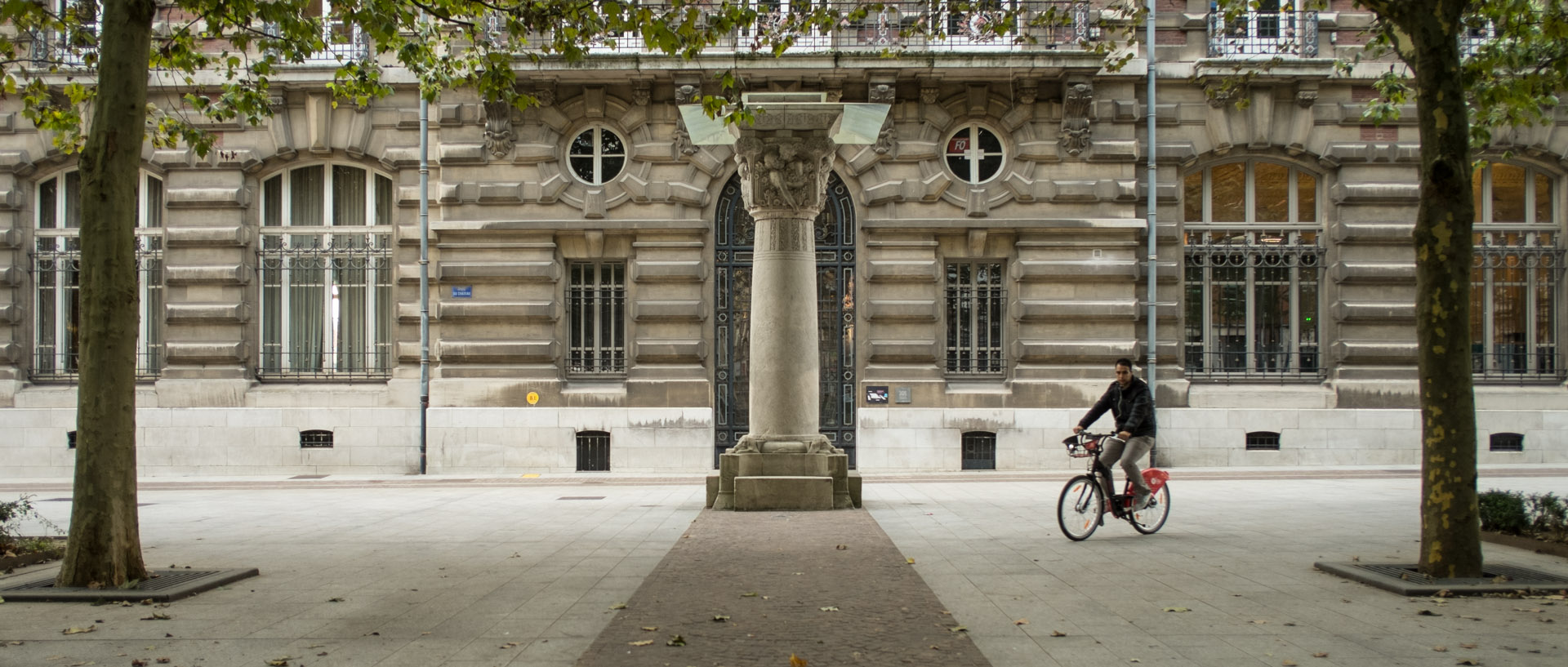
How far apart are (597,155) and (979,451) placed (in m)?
8.20

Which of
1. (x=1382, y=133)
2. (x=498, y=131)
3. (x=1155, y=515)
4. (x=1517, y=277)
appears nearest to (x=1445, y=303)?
(x=1155, y=515)

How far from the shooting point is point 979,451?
2133 centimetres

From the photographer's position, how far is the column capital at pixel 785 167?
14531 mm

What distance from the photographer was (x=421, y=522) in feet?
45.9

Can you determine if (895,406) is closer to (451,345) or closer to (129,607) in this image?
(451,345)

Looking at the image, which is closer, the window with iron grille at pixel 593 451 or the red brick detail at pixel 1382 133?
the window with iron grille at pixel 593 451

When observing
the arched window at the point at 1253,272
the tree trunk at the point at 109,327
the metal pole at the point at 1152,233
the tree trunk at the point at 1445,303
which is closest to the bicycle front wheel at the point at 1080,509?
the tree trunk at the point at 1445,303

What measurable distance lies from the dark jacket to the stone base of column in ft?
11.0

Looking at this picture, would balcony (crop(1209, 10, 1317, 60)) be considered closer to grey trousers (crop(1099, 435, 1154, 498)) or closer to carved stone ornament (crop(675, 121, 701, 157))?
carved stone ornament (crop(675, 121, 701, 157))

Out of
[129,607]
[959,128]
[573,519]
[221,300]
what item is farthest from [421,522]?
[959,128]

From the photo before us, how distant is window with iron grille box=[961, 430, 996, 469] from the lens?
2128cm

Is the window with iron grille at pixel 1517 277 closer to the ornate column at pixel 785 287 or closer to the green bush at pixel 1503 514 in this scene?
the green bush at pixel 1503 514

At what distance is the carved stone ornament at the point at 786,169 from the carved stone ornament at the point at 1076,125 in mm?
7706

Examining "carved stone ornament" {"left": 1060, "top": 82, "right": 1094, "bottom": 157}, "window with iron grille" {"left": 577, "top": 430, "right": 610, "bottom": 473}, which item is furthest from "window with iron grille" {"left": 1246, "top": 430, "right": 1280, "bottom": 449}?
"window with iron grille" {"left": 577, "top": 430, "right": 610, "bottom": 473}
